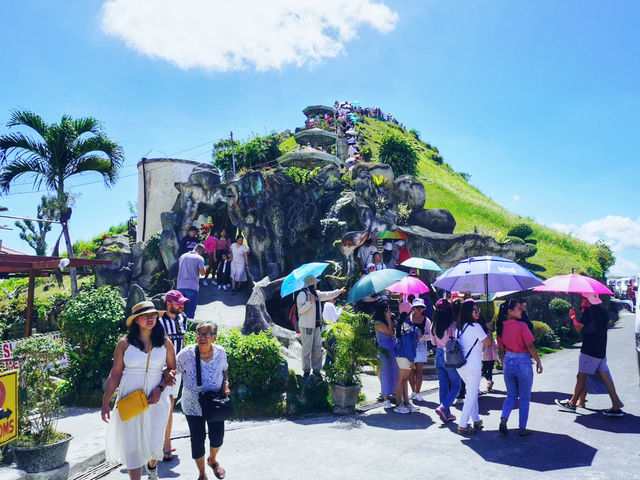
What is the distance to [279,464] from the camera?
18.2ft

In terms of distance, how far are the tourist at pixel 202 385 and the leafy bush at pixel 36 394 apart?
5.87 ft

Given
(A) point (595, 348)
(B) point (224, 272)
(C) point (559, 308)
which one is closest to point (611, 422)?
(A) point (595, 348)

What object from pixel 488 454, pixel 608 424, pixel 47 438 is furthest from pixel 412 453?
pixel 47 438

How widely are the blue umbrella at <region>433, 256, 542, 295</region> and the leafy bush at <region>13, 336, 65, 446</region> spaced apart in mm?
5621

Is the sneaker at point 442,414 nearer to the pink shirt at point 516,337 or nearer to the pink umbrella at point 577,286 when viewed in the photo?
the pink shirt at point 516,337

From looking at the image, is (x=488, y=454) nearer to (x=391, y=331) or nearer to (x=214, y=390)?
(x=391, y=331)

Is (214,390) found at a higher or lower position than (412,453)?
higher

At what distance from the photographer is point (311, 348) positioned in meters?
8.48

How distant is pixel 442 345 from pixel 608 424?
2513 millimetres

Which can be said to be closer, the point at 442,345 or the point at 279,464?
the point at 279,464

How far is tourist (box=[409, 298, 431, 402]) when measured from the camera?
7.70m

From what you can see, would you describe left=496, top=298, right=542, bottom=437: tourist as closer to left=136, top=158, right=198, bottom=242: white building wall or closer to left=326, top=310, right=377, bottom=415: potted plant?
left=326, top=310, right=377, bottom=415: potted plant

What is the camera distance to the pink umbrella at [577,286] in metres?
7.09

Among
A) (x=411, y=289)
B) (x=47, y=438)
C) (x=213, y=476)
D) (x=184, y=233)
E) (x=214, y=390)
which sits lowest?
(x=213, y=476)
